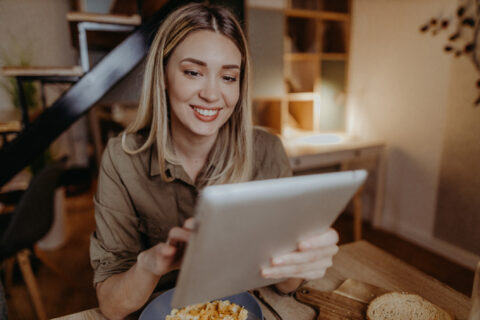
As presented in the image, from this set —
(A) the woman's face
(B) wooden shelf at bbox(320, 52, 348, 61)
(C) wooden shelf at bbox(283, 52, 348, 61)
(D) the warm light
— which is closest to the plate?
(A) the woman's face

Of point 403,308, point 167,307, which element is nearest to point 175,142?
point 167,307

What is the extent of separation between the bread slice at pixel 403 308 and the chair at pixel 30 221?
1.58 m

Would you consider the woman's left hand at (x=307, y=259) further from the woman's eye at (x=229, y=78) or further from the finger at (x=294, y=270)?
the woman's eye at (x=229, y=78)

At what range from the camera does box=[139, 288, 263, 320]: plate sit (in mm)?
674

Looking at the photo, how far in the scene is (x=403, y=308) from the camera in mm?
700

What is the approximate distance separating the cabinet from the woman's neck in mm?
1724

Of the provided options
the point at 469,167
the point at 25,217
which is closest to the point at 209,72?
the point at 25,217

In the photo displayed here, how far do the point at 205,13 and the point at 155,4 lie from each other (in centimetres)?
179

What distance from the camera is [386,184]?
117 inches

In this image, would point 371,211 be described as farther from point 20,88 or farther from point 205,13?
point 20,88

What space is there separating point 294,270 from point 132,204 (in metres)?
0.61

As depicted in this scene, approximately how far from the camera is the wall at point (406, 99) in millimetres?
2451

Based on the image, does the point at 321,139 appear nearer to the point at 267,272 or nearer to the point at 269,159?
the point at 269,159

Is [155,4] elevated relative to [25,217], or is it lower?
elevated
